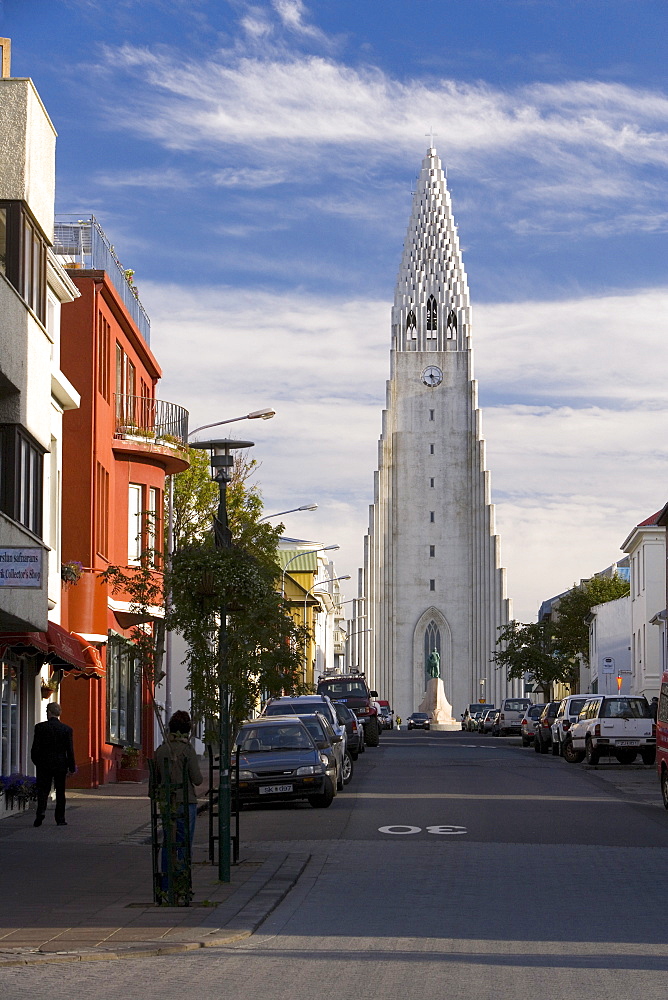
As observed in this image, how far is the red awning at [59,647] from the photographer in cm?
2244

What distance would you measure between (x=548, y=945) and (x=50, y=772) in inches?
473

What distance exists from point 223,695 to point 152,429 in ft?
64.0

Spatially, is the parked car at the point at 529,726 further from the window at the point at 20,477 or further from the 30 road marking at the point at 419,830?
the window at the point at 20,477

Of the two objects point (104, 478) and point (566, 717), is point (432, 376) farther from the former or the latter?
point (104, 478)

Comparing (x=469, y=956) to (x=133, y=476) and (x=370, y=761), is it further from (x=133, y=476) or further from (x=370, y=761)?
(x=370, y=761)

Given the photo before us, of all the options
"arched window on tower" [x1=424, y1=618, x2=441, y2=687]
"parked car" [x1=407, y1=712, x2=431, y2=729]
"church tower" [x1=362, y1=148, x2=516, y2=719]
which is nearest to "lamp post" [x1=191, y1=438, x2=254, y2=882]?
"parked car" [x1=407, y1=712, x2=431, y2=729]

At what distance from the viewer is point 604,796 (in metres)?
27.3

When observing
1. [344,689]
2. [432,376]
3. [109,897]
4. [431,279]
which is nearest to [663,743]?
[109,897]

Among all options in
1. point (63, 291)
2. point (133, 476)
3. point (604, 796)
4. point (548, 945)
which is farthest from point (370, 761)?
point (548, 945)

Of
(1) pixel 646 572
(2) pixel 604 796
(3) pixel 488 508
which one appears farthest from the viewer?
(3) pixel 488 508

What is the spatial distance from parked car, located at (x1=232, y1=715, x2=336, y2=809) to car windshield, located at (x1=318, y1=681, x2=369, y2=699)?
92.6ft

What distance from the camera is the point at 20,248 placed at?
20.9 meters

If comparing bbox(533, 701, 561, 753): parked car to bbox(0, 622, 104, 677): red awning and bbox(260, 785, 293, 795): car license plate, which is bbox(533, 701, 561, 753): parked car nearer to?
bbox(0, 622, 104, 677): red awning

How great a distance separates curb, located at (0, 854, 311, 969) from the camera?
10.2m
